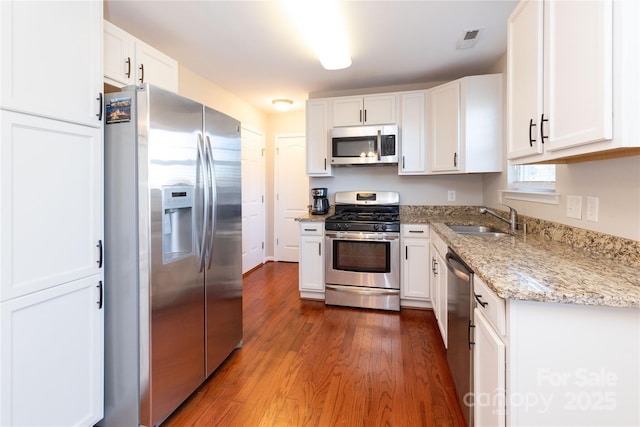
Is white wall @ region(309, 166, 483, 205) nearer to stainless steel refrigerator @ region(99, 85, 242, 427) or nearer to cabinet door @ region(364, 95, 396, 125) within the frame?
cabinet door @ region(364, 95, 396, 125)

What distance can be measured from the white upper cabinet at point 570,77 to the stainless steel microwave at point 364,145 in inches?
65.0

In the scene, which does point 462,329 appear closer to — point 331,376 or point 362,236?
point 331,376

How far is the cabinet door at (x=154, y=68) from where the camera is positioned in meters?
2.04

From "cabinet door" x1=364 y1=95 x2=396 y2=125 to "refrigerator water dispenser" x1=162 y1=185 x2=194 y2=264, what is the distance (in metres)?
2.35

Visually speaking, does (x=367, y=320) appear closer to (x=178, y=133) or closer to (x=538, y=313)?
(x=538, y=313)

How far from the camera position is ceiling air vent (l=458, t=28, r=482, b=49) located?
2.40 m

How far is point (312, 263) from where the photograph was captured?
3.36 metres

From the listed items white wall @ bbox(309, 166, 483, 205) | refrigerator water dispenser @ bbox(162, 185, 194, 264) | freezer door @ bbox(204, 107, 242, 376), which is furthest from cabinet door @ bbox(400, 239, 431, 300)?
→ refrigerator water dispenser @ bbox(162, 185, 194, 264)

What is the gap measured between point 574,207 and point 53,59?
2.65 meters

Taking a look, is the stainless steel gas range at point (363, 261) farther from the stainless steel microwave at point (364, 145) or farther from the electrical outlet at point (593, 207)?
the electrical outlet at point (593, 207)

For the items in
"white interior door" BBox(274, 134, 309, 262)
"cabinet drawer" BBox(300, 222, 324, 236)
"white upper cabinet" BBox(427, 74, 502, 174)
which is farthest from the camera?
"white interior door" BBox(274, 134, 309, 262)

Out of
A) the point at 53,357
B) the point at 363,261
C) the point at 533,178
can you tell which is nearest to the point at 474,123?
→ the point at 533,178

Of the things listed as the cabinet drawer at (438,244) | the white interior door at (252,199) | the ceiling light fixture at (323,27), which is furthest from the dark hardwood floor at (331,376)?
the ceiling light fixture at (323,27)

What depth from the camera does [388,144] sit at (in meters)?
3.32
